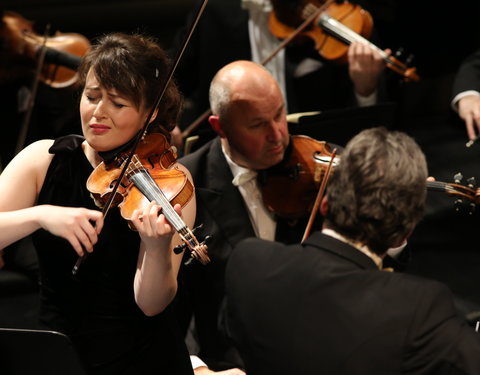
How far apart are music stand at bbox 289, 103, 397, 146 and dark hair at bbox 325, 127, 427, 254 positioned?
2.69ft

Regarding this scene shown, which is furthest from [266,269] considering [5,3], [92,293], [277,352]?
[5,3]

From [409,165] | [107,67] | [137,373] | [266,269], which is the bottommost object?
[137,373]

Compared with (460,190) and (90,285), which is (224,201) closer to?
(90,285)

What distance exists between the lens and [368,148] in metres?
1.30

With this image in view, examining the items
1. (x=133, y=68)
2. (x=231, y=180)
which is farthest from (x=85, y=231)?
(x=231, y=180)

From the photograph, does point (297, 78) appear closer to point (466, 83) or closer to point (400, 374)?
point (466, 83)

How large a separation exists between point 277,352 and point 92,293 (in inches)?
22.1

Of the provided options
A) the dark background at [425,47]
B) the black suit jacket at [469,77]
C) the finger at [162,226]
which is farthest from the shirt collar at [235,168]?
the black suit jacket at [469,77]

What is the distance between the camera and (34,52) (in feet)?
9.07

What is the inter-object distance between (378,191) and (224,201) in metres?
0.86

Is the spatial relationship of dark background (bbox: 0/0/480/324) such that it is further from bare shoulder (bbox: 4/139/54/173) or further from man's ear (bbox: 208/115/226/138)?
bare shoulder (bbox: 4/139/54/173)

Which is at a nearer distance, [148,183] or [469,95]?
[148,183]

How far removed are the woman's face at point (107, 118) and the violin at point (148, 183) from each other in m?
0.04

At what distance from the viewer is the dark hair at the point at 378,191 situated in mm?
1274
